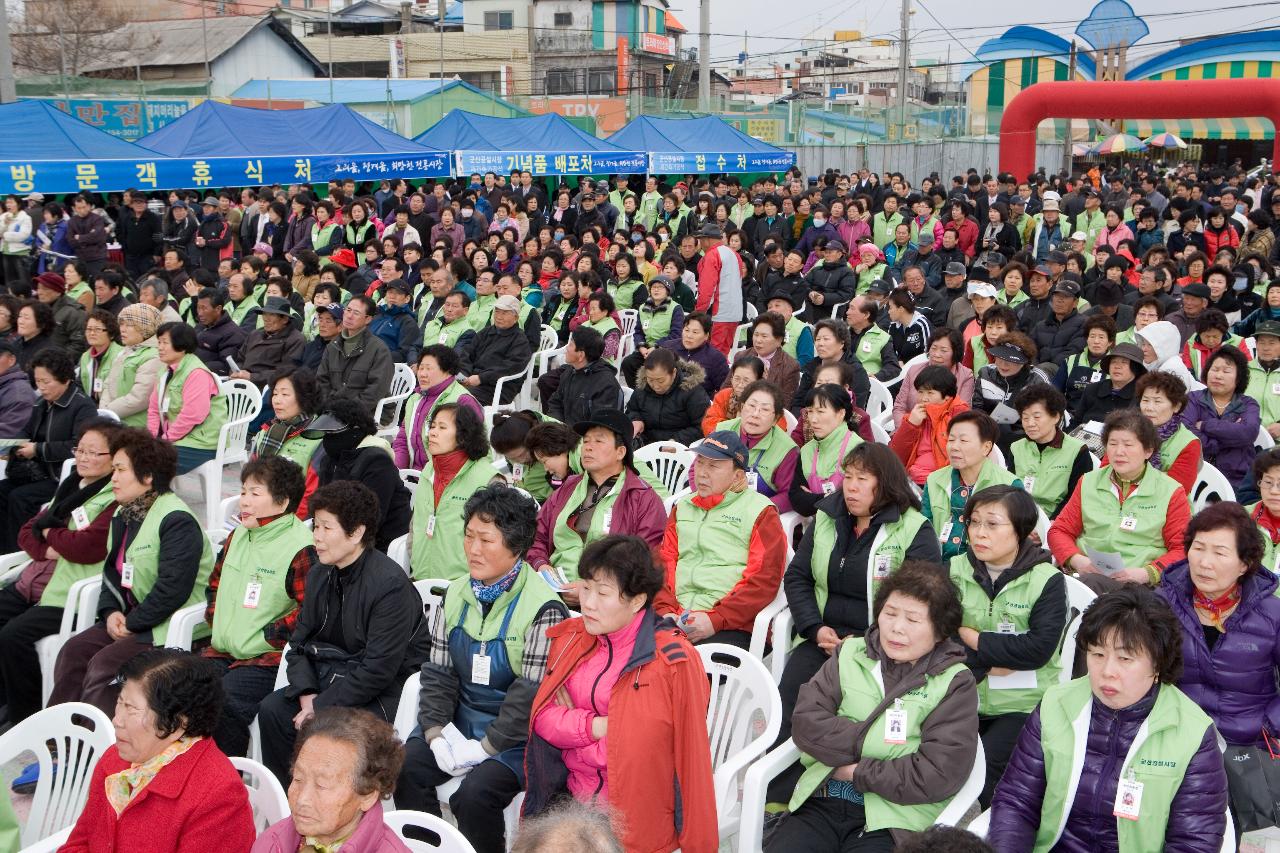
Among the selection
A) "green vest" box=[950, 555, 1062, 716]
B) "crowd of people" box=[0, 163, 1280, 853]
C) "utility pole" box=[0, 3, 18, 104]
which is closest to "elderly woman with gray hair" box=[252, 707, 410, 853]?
"crowd of people" box=[0, 163, 1280, 853]

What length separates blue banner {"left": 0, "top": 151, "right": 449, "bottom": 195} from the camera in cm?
1236

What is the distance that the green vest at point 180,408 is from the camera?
6.16 metres

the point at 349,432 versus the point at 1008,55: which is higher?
the point at 1008,55

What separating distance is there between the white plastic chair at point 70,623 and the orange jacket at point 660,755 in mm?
2380

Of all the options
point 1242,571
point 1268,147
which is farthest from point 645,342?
point 1268,147

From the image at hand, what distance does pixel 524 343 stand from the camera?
24.8 feet

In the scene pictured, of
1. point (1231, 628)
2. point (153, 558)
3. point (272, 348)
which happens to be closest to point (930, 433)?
point (1231, 628)

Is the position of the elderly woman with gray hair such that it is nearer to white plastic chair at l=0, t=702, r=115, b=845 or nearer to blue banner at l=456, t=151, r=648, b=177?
white plastic chair at l=0, t=702, r=115, b=845

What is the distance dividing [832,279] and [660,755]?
23.9ft

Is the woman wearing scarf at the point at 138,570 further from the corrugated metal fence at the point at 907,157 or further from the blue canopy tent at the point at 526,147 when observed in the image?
the corrugated metal fence at the point at 907,157

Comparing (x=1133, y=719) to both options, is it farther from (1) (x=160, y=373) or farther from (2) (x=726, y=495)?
(1) (x=160, y=373)

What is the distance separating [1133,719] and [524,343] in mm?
5552

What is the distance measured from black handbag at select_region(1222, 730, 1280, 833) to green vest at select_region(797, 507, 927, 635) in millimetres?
1117

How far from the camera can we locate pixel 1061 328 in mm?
7215
